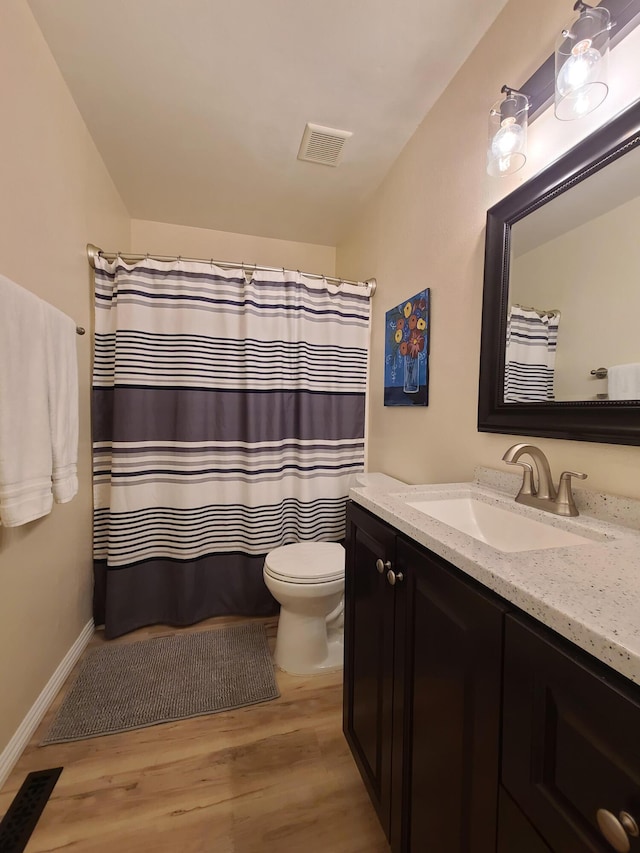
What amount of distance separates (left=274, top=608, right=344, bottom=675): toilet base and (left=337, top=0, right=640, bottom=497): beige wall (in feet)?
2.67

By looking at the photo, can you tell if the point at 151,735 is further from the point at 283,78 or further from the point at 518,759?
the point at 283,78

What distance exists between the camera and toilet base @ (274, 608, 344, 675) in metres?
1.59

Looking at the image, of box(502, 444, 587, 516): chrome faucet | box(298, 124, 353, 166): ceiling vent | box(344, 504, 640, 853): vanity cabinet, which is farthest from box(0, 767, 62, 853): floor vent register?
box(298, 124, 353, 166): ceiling vent

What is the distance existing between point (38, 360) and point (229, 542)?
4.16 feet

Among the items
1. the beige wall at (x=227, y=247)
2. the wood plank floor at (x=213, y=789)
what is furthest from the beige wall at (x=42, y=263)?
the beige wall at (x=227, y=247)

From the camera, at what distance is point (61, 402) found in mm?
1270

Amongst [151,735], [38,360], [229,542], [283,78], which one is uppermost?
[283,78]

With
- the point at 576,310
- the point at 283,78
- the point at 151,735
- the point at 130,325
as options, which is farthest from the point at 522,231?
the point at 151,735

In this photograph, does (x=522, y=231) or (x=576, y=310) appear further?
(x=522, y=231)

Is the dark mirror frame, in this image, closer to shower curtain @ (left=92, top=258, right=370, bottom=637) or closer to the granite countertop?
the granite countertop

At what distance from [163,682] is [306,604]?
69cm

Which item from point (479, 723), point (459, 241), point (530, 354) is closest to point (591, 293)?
point (530, 354)

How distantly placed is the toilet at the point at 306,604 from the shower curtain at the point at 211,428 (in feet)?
1.38

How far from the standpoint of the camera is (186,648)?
1.73 metres
